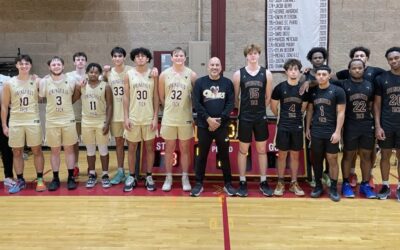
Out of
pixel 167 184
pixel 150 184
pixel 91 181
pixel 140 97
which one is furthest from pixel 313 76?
pixel 91 181

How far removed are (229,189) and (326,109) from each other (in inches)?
55.0

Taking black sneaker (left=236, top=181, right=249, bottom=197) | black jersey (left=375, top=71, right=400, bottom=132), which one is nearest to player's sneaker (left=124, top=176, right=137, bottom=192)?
black sneaker (left=236, top=181, right=249, bottom=197)

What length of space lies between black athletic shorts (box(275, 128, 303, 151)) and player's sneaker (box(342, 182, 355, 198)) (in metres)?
0.67

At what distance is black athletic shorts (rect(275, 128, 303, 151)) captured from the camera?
15.9 ft

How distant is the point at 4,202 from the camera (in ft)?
15.3

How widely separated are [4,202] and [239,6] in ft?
18.4

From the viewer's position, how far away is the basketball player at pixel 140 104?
5024mm

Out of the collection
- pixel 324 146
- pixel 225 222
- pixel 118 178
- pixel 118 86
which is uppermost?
pixel 118 86

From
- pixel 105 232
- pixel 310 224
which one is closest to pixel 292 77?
pixel 310 224

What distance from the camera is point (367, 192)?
15.9ft

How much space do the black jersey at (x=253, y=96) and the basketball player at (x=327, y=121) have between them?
22.4 inches

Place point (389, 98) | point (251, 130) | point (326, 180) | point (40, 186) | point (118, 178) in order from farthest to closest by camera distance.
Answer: point (118, 178), point (326, 180), point (40, 186), point (251, 130), point (389, 98)

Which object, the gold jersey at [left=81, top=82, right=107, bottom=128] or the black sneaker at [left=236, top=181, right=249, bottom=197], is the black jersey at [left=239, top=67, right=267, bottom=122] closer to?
the black sneaker at [left=236, top=181, right=249, bottom=197]

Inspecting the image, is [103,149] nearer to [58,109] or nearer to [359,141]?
[58,109]
